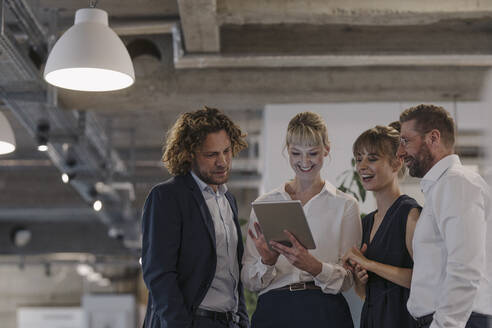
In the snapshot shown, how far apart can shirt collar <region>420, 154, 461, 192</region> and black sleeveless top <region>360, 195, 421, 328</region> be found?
0.77ft

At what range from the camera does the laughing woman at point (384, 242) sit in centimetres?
279

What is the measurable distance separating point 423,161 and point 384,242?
0.38 meters

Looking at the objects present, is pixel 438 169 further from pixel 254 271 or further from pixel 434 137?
pixel 254 271

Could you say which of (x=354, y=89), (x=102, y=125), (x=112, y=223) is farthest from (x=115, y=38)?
(x=112, y=223)

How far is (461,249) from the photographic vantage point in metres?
2.43

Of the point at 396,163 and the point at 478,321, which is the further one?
the point at 396,163

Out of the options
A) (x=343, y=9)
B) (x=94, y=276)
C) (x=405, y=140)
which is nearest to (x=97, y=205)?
(x=343, y=9)

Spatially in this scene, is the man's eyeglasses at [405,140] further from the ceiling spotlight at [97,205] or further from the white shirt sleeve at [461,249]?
the ceiling spotlight at [97,205]

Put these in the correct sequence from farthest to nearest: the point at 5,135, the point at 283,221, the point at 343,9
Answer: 1. the point at 343,9
2. the point at 5,135
3. the point at 283,221

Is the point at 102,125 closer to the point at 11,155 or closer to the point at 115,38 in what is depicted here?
the point at 11,155

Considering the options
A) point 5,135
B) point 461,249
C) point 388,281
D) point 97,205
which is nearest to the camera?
point 461,249

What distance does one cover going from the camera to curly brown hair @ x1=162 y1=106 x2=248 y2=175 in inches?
115

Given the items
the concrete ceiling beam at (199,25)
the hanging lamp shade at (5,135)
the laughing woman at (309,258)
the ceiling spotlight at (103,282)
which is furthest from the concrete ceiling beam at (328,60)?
the ceiling spotlight at (103,282)

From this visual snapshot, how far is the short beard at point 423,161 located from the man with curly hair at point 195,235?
73 cm
